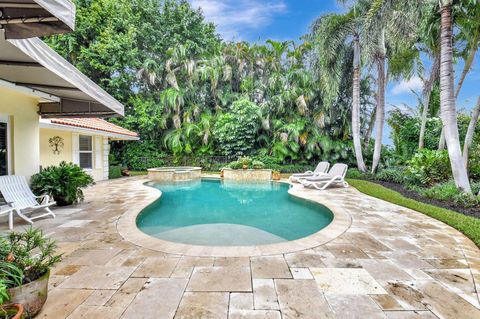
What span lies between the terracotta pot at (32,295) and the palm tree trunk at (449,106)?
31.9 feet

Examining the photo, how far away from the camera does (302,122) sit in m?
15.1

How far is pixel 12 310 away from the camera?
192 centimetres

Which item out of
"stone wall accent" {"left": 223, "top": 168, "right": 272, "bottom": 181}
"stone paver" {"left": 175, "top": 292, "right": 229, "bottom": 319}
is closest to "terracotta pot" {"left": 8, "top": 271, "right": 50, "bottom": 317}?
"stone paver" {"left": 175, "top": 292, "right": 229, "bottom": 319}

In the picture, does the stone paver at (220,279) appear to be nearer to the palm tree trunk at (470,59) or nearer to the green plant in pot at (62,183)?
the green plant in pot at (62,183)

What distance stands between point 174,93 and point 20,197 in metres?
12.6

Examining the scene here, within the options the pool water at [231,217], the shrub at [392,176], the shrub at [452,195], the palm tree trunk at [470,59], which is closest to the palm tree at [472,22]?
the palm tree trunk at [470,59]

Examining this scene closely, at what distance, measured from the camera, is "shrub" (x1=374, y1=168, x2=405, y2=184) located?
10.9m

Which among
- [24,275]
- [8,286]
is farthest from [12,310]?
[24,275]

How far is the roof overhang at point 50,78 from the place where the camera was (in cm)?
332

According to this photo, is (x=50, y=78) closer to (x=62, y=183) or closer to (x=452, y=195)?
(x=62, y=183)

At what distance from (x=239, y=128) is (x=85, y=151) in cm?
859

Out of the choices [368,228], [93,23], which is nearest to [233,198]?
[368,228]

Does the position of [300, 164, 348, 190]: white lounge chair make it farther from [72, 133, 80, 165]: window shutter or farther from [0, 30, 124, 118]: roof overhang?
[72, 133, 80, 165]: window shutter

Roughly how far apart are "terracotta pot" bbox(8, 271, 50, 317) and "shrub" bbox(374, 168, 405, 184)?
12.4m
